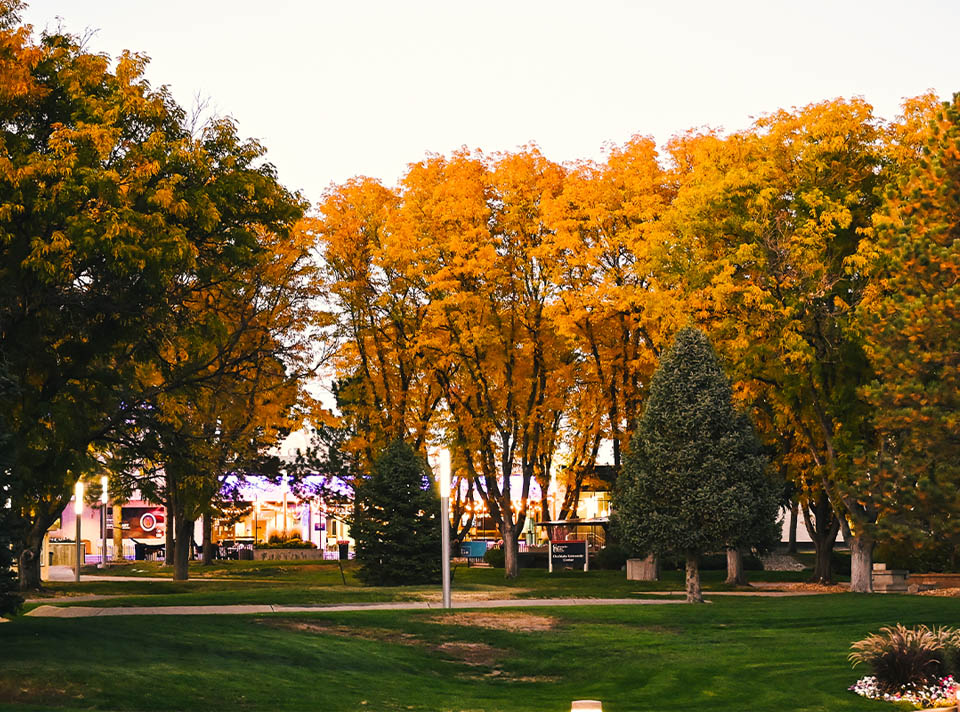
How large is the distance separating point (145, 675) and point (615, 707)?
22.5 feet

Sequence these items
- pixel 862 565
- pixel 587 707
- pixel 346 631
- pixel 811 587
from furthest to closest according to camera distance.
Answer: pixel 811 587
pixel 862 565
pixel 346 631
pixel 587 707

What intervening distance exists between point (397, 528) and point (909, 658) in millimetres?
21937

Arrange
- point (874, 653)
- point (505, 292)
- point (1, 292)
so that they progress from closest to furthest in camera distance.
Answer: point (874, 653) → point (1, 292) → point (505, 292)

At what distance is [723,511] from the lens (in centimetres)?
3253

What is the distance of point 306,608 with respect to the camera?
99.1ft

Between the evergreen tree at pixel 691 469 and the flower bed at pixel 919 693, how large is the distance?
12.6m

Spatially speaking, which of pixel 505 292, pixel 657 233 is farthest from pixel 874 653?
pixel 505 292

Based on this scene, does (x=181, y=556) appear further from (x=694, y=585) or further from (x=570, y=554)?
(x=694, y=585)

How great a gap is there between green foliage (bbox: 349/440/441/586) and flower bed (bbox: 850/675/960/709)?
2159cm

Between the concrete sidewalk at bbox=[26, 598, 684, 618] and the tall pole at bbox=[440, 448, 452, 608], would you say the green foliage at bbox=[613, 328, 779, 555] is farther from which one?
the tall pole at bbox=[440, 448, 452, 608]

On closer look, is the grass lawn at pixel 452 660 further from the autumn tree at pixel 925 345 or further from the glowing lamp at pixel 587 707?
the glowing lamp at pixel 587 707

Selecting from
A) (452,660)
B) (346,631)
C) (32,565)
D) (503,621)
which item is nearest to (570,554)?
(32,565)

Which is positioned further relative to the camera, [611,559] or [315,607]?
[611,559]

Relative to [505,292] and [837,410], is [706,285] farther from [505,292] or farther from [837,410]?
[505,292]
